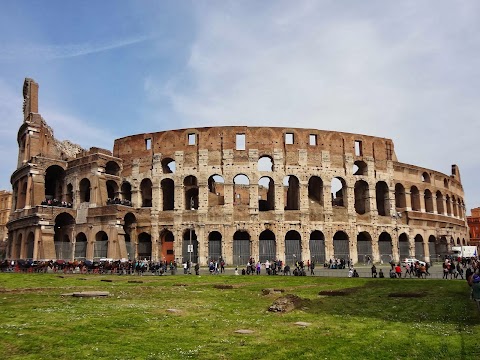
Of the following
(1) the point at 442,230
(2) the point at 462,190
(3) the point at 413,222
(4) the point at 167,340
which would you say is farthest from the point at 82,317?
(2) the point at 462,190

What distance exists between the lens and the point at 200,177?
40625mm

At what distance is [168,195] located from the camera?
44.0 metres

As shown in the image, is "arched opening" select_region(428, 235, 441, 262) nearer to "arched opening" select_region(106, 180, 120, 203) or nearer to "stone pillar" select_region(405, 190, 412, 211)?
"stone pillar" select_region(405, 190, 412, 211)

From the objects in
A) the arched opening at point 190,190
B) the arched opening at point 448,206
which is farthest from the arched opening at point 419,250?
the arched opening at point 190,190

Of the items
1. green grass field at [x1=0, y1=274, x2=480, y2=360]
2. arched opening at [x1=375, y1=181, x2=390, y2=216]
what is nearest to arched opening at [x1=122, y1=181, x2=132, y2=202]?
green grass field at [x1=0, y1=274, x2=480, y2=360]

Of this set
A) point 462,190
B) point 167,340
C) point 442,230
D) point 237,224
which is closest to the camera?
point 167,340

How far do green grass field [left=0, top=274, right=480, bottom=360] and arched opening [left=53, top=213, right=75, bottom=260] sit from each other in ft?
70.9

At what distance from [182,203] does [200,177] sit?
117 inches

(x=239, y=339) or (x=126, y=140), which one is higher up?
(x=126, y=140)

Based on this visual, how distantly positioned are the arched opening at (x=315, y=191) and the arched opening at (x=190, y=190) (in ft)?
37.8

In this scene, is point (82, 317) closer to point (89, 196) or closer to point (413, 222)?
point (89, 196)

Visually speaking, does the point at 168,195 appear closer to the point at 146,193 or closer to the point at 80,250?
the point at 146,193

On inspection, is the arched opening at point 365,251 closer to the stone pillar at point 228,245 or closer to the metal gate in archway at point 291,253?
the metal gate in archway at point 291,253

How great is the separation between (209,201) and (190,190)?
7.37 ft
